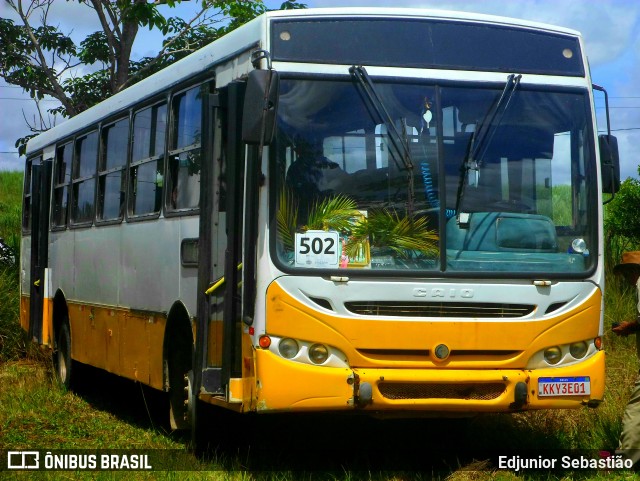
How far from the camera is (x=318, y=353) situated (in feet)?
26.1

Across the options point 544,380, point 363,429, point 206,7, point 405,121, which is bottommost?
point 363,429

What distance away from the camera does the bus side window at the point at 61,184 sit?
14266 mm

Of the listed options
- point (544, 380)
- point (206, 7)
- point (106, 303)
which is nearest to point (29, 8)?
point (206, 7)

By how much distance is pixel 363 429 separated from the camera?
10.9m

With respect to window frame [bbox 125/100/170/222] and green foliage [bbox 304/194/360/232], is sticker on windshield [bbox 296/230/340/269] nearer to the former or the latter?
green foliage [bbox 304/194/360/232]

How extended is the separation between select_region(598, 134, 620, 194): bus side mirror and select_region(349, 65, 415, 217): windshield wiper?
165cm

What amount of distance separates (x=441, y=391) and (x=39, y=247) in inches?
341

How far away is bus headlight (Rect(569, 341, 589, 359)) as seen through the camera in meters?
8.44

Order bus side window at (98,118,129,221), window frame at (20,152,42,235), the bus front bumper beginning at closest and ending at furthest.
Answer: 1. the bus front bumper
2. bus side window at (98,118,129,221)
3. window frame at (20,152,42,235)

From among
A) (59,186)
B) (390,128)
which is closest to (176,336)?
(390,128)

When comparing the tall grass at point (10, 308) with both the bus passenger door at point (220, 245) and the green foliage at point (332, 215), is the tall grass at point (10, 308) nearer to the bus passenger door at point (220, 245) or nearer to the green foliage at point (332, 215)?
the bus passenger door at point (220, 245)

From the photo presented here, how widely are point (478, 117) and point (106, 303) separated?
521cm

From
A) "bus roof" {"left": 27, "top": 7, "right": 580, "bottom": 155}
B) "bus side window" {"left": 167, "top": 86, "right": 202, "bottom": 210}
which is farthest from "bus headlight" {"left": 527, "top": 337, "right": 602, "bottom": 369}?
"bus side window" {"left": 167, "top": 86, "right": 202, "bottom": 210}

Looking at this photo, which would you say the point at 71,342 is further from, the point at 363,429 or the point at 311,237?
the point at 311,237
